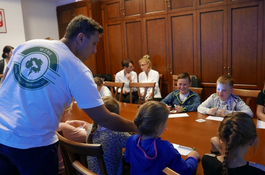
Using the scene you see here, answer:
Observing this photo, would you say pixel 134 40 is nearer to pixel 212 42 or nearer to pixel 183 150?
pixel 212 42

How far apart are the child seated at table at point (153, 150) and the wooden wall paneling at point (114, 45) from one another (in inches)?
164

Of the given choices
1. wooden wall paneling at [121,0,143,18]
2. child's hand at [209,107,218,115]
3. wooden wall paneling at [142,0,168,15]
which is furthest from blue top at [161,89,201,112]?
wooden wall paneling at [121,0,143,18]

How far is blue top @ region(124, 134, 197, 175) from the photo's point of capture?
1.14 m

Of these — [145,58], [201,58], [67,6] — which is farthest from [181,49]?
[67,6]

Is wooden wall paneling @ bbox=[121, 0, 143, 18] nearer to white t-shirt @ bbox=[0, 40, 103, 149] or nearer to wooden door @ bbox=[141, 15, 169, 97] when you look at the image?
wooden door @ bbox=[141, 15, 169, 97]

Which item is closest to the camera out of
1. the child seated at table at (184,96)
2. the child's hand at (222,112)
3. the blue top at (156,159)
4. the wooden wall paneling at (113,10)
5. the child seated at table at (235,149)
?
the child seated at table at (235,149)

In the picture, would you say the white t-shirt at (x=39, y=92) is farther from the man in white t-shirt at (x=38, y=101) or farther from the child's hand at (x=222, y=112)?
the child's hand at (x=222, y=112)

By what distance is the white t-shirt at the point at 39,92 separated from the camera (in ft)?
3.53

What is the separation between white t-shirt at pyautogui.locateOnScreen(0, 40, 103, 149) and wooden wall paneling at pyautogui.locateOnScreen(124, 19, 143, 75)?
3.93 meters

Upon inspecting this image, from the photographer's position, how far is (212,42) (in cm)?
409

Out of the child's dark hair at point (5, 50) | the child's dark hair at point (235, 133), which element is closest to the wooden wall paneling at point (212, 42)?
the child's dark hair at point (235, 133)

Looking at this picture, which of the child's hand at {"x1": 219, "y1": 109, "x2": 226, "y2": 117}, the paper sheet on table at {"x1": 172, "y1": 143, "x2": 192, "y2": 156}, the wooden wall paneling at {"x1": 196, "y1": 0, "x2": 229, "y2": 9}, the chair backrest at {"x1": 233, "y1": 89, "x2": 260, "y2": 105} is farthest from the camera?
the wooden wall paneling at {"x1": 196, "y1": 0, "x2": 229, "y2": 9}

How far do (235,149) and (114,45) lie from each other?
460cm

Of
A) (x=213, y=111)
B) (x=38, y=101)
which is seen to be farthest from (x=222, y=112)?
(x=38, y=101)
